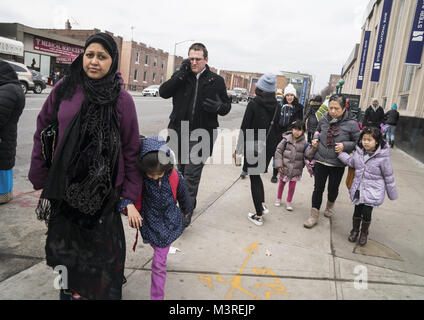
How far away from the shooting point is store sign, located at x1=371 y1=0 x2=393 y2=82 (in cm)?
2033

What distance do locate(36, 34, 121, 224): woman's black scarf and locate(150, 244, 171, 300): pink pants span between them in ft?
1.88

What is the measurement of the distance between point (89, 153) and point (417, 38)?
13.9 m

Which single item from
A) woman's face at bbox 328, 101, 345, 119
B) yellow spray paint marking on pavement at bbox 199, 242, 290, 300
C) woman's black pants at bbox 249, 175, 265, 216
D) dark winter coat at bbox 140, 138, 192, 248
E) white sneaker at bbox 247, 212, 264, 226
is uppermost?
woman's face at bbox 328, 101, 345, 119

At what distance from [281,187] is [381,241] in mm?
1490

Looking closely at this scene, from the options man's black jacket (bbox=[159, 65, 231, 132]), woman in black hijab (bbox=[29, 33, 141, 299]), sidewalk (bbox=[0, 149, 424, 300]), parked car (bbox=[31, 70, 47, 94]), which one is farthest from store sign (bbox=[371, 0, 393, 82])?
woman in black hijab (bbox=[29, 33, 141, 299])

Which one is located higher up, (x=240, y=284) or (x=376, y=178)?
(x=376, y=178)

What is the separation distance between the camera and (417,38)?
12.1 metres

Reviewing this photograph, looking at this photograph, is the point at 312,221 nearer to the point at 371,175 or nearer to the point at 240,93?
the point at 371,175

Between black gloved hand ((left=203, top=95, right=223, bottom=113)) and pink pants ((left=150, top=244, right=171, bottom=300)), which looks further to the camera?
black gloved hand ((left=203, top=95, right=223, bottom=113))

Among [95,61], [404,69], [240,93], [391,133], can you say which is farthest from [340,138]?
[240,93]

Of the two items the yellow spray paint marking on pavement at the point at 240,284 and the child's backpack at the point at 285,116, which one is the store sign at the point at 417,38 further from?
the yellow spray paint marking on pavement at the point at 240,284

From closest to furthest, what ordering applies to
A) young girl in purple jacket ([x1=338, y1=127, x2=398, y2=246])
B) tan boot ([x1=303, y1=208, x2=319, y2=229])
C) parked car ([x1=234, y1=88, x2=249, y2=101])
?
young girl in purple jacket ([x1=338, y1=127, x2=398, y2=246])
tan boot ([x1=303, y1=208, x2=319, y2=229])
parked car ([x1=234, y1=88, x2=249, y2=101])

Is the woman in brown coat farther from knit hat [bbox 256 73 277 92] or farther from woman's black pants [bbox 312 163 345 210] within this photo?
knit hat [bbox 256 73 277 92]

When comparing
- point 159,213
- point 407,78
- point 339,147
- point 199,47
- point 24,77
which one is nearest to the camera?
point 159,213
